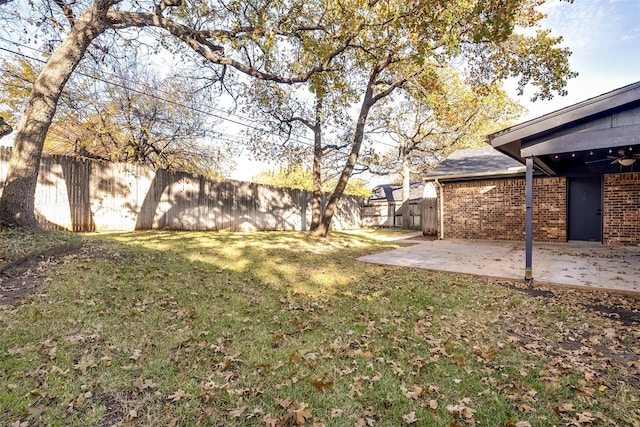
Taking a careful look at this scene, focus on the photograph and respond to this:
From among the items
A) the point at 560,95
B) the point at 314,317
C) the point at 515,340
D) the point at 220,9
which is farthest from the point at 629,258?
the point at 220,9

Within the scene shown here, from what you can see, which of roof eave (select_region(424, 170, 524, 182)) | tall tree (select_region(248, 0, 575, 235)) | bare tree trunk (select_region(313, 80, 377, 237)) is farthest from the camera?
roof eave (select_region(424, 170, 524, 182))

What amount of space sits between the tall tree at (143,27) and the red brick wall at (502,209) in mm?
7533

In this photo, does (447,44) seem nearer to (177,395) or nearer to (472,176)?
(472,176)

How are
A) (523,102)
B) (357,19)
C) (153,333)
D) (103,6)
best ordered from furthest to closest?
1. (523,102)
2. (357,19)
3. (103,6)
4. (153,333)

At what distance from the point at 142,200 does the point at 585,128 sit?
37.3 ft

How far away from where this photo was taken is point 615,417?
2.08 m

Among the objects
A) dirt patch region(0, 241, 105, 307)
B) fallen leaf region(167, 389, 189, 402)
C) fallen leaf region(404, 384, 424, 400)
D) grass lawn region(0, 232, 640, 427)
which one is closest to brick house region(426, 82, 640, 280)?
grass lawn region(0, 232, 640, 427)

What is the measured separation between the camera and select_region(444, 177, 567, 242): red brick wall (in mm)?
10242

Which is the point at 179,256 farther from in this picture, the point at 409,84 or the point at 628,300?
the point at 409,84

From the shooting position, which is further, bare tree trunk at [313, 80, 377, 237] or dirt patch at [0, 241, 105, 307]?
bare tree trunk at [313, 80, 377, 237]

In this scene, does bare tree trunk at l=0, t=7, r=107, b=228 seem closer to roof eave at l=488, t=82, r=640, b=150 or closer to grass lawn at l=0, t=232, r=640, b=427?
grass lawn at l=0, t=232, r=640, b=427

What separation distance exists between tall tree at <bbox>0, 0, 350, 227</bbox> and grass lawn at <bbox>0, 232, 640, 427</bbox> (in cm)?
167

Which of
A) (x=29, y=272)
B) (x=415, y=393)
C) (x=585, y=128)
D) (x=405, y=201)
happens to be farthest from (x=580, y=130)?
(x=405, y=201)

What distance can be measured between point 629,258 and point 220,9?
441 inches
